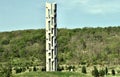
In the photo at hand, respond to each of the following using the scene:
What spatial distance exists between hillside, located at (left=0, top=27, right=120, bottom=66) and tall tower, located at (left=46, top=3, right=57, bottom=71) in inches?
1894

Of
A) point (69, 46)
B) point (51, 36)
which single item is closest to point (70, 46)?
point (69, 46)

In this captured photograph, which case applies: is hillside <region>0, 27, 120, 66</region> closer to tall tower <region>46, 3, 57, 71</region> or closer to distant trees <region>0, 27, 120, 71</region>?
distant trees <region>0, 27, 120, 71</region>

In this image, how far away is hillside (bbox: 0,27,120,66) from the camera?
11219 cm

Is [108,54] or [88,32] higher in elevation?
[88,32]

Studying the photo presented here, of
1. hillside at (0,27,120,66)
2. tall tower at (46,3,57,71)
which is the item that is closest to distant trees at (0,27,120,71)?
hillside at (0,27,120,66)

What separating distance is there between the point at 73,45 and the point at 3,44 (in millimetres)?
25317

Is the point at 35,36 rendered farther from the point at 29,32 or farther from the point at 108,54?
the point at 108,54

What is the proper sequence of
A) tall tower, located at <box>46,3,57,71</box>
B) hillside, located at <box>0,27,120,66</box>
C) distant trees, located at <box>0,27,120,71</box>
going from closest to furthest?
1. tall tower, located at <box>46,3,57,71</box>
2. hillside, located at <box>0,27,120,66</box>
3. distant trees, located at <box>0,27,120,71</box>

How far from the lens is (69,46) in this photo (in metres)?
134

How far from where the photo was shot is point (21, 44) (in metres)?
140

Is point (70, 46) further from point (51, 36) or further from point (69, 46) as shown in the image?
point (51, 36)

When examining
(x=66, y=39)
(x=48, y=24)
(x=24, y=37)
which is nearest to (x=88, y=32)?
(x=66, y=39)

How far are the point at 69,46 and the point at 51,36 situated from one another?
81.6 metres

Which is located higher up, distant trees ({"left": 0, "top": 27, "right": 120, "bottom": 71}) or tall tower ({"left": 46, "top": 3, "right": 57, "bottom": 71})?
distant trees ({"left": 0, "top": 27, "right": 120, "bottom": 71})
